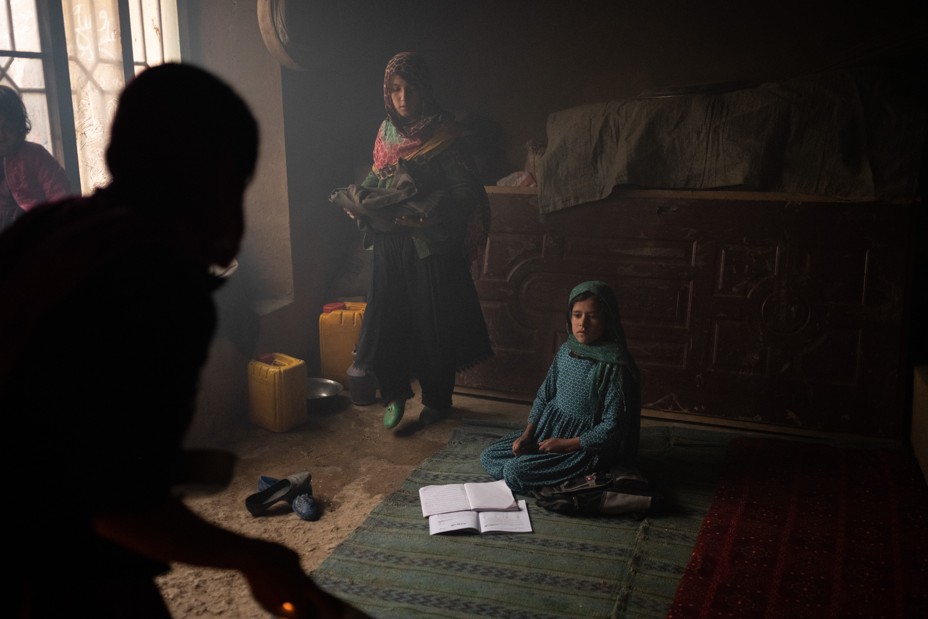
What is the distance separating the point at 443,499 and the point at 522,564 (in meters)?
0.58

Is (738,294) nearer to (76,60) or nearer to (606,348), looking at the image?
(606,348)

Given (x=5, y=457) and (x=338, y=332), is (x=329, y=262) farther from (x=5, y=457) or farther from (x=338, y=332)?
(x=5, y=457)

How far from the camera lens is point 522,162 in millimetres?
5379

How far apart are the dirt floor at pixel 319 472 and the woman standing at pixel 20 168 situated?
150 cm

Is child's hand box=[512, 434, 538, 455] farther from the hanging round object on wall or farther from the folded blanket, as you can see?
the hanging round object on wall

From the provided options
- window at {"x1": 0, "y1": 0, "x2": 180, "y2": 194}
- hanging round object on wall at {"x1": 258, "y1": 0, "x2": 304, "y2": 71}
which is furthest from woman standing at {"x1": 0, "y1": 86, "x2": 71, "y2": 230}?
hanging round object on wall at {"x1": 258, "y1": 0, "x2": 304, "y2": 71}

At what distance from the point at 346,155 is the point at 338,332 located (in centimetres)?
120

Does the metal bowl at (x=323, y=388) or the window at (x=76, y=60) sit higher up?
the window at (x=76, y=60)

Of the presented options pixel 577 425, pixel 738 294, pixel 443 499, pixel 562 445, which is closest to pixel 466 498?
pixel 443 499

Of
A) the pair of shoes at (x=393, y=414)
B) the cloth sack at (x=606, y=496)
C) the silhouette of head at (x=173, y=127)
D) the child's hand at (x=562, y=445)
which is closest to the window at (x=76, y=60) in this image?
the pair of shoes at (x=393, y=414)

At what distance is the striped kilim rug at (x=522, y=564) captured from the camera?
8.96 ft

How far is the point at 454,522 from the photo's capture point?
3.27m

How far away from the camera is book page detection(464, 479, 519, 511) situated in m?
3.40

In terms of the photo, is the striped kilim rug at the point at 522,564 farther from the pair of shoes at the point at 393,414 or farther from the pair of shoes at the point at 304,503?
the pair of shoes at the point at 393,414
